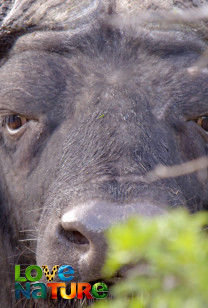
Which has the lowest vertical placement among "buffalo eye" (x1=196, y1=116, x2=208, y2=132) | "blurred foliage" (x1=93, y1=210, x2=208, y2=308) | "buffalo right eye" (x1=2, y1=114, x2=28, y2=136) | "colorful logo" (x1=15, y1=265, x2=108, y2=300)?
"colorful logo" (x1=15, y1=265, x2=108, y2=300)

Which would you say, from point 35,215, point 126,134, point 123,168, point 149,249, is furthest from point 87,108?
point 149,249

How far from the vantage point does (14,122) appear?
3514 millimetres

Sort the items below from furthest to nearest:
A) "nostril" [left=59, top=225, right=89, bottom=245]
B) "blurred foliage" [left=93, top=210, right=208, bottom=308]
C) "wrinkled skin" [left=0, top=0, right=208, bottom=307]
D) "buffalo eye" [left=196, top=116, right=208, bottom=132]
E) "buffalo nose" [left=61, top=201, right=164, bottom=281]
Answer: "buffalo eye" [left=196, top=116, right=208, bottom=132] → "wrinkled skin" [left=0, top=0, right=208, bottom=307] → "nostril" [left=59, top=225, right=89, bottom=245] → "buffalo nose" [left=61, top=201, right=164, bottom=281] → "blurred foliage" [left=93, top=210, right=208, bottom=308]

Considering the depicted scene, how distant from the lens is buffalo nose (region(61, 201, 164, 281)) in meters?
2.39

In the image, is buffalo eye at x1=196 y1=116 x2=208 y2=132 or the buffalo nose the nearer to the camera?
the buffalo nose

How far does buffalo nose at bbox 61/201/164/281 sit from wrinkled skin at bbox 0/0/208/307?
13 millimetres

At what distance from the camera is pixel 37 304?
3.78 metres

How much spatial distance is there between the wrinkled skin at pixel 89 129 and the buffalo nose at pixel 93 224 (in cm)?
1

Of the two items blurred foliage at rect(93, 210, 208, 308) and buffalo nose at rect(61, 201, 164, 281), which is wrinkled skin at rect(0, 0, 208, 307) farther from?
blurred foliage at rect(93, 210, 208, 308)

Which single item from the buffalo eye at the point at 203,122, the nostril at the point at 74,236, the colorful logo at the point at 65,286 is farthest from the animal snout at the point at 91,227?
the buffalo eye at the point at 203,122

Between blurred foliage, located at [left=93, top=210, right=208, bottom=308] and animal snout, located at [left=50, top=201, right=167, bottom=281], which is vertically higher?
blurred foliage, located at [left=93, top=210, right=208, bottom=308]

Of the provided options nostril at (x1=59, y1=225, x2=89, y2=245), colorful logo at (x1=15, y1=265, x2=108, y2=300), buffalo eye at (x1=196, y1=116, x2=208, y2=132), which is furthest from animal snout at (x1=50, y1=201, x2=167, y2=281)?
buffalo eye at (x1=196, y1=116, x2=208, y2=132)

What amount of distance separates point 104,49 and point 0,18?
40.3 inches

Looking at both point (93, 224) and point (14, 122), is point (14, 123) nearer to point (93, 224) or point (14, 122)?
point (14, 122)
